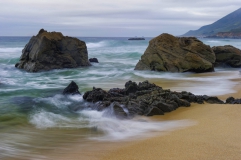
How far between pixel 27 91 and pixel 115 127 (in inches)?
237

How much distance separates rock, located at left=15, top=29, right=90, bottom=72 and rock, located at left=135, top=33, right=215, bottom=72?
475 cm

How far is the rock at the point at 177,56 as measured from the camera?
17.3 meters

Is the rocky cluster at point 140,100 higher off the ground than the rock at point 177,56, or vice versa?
the rock at point 177,56

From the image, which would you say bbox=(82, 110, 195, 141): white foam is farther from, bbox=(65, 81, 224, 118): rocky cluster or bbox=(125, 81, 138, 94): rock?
bbox=(125, 81, 138, 94): rock

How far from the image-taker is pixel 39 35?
67.2 ft

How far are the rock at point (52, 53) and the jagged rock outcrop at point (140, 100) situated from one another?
10.4 metres

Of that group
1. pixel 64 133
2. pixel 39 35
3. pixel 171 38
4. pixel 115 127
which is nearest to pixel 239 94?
pixel 115 127

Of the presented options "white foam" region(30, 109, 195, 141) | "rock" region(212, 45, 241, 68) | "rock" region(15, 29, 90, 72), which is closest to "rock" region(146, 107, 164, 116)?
"white foam" region(30, 109, 195, 141)

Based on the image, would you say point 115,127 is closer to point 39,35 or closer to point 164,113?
Answer: point 164,113

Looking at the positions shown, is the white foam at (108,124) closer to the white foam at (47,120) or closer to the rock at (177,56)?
the white foam at (47,120)

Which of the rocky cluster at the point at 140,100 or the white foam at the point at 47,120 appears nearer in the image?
the white foam at the point at 47,120

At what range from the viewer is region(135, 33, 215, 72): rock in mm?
17281

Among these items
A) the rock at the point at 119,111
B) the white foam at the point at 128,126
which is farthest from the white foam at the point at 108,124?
the rock at the point at 119,111

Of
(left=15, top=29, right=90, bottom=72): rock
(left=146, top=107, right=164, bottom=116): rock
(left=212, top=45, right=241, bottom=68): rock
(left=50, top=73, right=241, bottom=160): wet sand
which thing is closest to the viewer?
(left=50, top=73, right=241, bottom=160): wet sand
